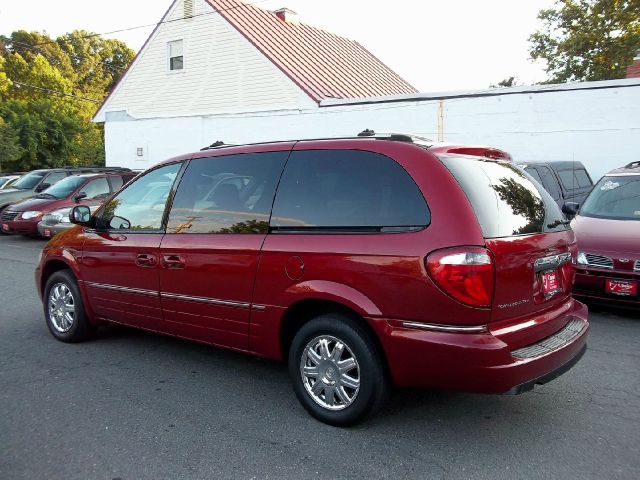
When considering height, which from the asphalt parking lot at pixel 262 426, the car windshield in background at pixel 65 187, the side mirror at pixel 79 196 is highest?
the car windshield in background at pixel 65 187

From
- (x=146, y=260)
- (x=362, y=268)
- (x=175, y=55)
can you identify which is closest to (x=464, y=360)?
(x=362, y=268)

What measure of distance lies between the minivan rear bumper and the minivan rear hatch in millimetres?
213

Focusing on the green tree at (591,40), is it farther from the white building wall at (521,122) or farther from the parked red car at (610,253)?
the parked red car at (610,253)

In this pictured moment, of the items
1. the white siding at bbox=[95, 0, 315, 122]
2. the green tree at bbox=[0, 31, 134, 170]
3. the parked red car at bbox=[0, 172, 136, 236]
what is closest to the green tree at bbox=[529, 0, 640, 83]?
the white siding at bbox=[95, 0, 315, 122]

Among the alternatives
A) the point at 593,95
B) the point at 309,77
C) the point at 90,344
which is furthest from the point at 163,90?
the point at 90,344

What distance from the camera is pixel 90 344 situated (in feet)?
18.0

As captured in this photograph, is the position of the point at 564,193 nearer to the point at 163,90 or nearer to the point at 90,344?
the point at 90,344

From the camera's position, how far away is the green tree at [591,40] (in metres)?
22.9

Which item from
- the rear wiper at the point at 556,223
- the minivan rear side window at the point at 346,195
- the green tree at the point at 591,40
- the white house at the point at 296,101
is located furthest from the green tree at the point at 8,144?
the rear wiper at the point at 556,223

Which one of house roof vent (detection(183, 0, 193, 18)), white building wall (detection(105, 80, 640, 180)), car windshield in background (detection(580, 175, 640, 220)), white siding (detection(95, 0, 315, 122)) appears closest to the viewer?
car windshield in background (detection(580, 175, 640, 220))

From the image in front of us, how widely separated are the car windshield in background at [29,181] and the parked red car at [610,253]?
1457 cm

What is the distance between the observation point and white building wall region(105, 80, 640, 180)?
12586mm

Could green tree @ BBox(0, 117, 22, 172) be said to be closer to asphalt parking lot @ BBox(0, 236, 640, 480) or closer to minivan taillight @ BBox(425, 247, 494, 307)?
asphalt parking lot @ BBox(0, 236, 640, 480)

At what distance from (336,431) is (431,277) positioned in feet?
3.94
